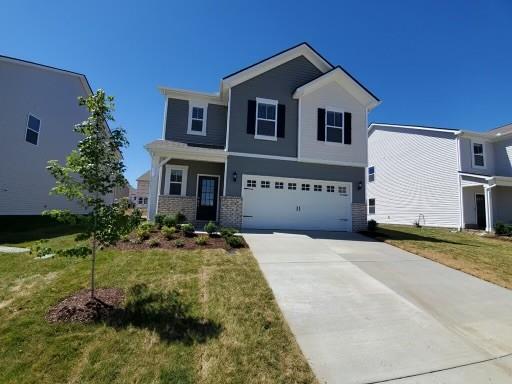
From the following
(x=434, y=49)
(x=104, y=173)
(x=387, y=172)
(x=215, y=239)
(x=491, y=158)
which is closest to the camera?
(x=104, y=173)

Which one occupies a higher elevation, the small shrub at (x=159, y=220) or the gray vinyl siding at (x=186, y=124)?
the gray vinyl siding at (x=186, y=124)

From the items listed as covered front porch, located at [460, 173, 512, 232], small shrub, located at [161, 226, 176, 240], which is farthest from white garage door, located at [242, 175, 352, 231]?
covered front porch, located at [460, 173, 512, 232]

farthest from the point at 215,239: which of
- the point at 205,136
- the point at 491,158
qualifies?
the point at 491,158

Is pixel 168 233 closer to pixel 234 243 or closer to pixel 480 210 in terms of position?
pixel 234 243

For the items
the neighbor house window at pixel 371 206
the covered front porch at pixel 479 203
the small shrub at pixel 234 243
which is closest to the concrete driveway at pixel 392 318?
the small shrub at pixel 234 243

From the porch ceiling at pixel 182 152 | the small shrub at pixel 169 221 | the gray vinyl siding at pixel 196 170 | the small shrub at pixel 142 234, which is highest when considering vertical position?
the porch ceiling at pixel 182 152

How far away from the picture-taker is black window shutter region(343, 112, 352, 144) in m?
13.4

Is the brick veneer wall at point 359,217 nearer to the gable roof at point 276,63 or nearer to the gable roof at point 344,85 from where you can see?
the gable roof at point 344,85

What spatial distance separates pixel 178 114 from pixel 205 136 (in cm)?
171

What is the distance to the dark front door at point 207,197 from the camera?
13.1 meters

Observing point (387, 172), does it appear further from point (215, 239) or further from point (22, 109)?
point (22, 109)

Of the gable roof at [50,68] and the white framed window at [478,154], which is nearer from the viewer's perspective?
the gable roof at [50,68]

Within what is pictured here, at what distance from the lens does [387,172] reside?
850 inches

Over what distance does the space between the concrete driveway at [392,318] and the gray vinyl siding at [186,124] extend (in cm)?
823
